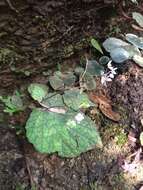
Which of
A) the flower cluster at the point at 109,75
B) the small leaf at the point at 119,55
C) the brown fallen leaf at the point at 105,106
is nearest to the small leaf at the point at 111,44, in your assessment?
the small leaf at the point at 119,55

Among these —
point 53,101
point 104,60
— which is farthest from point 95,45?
point 53,101

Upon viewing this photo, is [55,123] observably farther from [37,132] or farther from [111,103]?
[111,103]

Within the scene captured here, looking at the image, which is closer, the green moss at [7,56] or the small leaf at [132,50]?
the green moss at [7,56]

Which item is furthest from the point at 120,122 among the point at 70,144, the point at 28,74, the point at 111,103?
the point at 28,74

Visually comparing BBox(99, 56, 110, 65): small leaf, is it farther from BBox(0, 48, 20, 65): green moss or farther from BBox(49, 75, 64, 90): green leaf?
BBox(0, 48, 20, 65): green moss

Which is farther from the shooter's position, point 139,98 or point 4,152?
point 139,98

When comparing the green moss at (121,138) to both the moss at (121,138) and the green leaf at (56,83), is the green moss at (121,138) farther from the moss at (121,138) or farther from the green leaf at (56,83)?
the green leaf at (56,83)

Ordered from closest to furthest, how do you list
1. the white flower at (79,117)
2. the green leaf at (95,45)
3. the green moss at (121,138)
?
the white flower at (79,117) < the green moss at (121,138) < the green leaf at (95,45)
